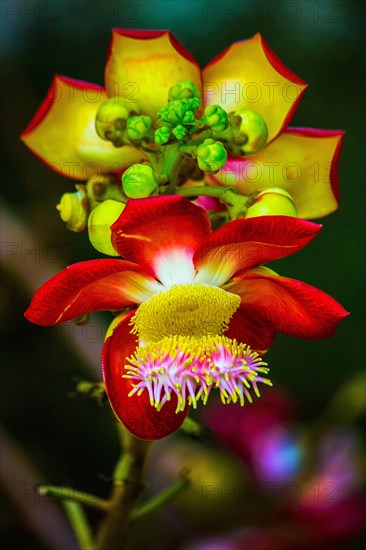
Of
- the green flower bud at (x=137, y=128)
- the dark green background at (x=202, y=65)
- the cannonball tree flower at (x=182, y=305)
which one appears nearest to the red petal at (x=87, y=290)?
the cannonball tree flower at (x=182, y=305)

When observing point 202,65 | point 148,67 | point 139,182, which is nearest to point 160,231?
point 139,182

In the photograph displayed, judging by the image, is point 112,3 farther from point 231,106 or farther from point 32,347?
point 231,106

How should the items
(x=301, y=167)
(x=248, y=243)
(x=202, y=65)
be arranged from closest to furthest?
(x=248, y=243) → (x=301, y=167) → (x=202, y=65)

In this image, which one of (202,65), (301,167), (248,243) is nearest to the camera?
(248,243)

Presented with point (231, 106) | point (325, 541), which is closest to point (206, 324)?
point (231, 106)

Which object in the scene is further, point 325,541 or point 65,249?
point 65,249

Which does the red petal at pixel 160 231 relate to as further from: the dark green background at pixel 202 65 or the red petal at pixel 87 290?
the dark green background at pixel 202 65

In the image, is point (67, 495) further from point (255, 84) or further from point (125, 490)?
point (255, 84)
